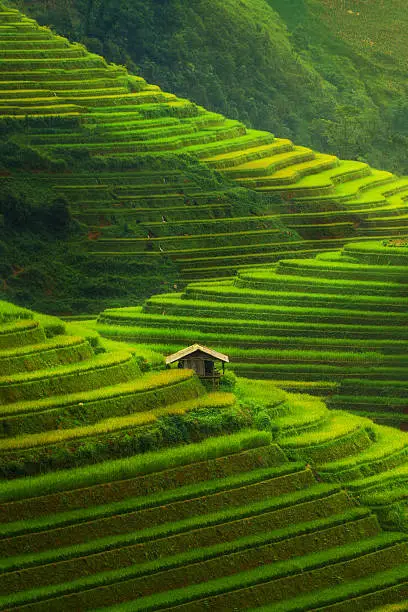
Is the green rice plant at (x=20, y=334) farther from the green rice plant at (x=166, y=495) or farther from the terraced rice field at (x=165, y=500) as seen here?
the green rice plant at (x=166, y=495)

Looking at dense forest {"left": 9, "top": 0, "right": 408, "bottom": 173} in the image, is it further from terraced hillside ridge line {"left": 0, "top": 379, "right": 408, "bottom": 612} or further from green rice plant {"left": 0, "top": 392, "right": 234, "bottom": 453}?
terraced hillside ridge line {"left": 0, "top": 379, "right": 408, "bottom": 612}

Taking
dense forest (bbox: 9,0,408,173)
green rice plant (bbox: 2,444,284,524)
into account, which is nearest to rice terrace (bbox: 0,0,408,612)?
green rice plant (bbox: 2,444,284,524)

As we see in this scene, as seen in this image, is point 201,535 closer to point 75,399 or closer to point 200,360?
point 75,399

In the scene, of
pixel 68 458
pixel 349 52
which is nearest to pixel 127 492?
pixel 68 458

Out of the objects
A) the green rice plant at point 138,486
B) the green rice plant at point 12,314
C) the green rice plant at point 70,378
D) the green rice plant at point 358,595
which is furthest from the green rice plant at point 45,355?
the green rice plant at point 358,595

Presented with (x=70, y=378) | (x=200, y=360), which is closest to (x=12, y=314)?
(x=70, y=378)

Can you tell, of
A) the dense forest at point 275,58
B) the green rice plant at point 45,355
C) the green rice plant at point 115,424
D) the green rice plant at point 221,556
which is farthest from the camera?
the dense forest at point 275,58
